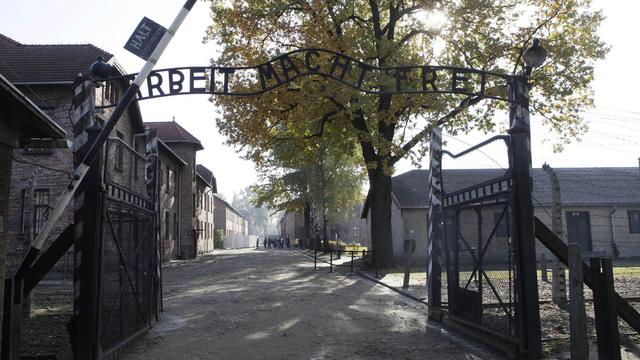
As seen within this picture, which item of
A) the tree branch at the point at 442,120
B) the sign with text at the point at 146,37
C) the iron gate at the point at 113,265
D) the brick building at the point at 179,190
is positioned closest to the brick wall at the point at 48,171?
the brick building at the point at 179,190

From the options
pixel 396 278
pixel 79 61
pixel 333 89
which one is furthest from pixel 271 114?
pixel 79 61

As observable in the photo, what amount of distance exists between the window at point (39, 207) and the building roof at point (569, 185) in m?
20.8

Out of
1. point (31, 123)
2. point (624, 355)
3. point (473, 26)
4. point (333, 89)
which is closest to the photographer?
point (31, 123)

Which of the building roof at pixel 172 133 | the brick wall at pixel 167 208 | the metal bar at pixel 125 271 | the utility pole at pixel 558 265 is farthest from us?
the building roof at pixel 172 133

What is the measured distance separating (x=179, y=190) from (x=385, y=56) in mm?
25345

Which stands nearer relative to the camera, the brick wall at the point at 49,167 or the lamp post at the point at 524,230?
the lamp post at the point at 524,230

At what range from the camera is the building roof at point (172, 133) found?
42188 mm

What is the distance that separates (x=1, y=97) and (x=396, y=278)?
16055 millimetres

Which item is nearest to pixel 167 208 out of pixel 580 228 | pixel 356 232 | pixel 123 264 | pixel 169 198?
pixel 169 198

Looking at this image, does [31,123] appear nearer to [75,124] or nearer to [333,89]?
[75,124]

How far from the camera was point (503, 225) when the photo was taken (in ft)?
26.2

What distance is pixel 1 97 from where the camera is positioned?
5.61 m

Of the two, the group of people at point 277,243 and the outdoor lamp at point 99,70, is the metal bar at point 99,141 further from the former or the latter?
the group of people at point 277,243

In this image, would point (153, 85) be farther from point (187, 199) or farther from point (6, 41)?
point (187, 199)
